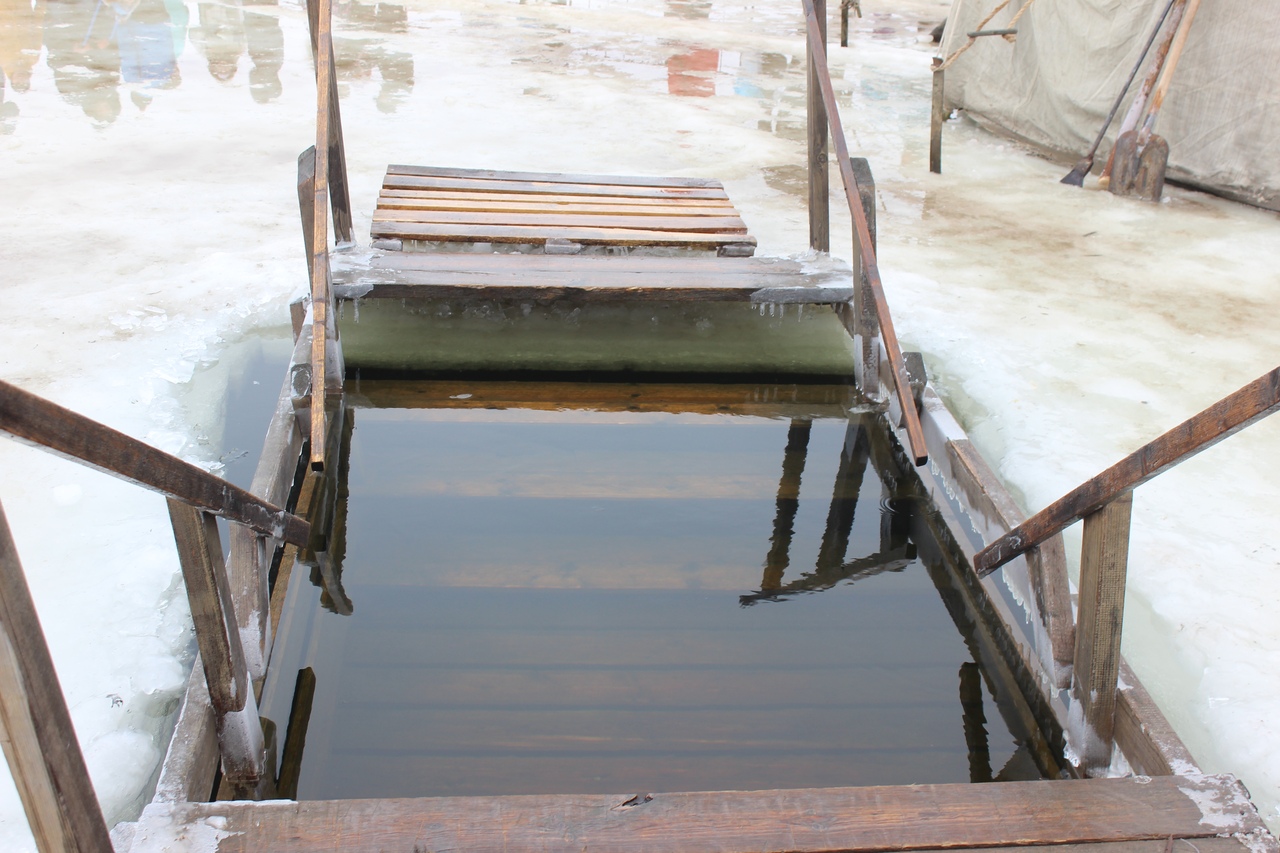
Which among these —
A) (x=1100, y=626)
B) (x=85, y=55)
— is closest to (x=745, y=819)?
(x=1100, y=626)

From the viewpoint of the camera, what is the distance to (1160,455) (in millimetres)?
1789

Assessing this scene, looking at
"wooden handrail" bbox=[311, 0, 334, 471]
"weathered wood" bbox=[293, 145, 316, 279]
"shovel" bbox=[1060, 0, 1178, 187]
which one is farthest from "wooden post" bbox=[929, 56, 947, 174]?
"weathered wood" bbox=[293, 145, 316, 279]

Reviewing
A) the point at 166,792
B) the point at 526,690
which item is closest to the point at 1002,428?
the point at 526,690

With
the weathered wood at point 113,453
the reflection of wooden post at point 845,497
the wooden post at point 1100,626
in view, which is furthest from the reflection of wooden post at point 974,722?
the weathered wood at point 113,453

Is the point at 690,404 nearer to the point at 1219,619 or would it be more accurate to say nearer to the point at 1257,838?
the point at 1219,619

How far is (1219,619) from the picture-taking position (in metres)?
2.85

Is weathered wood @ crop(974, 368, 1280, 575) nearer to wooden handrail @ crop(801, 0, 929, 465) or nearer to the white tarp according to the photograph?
wooden handrail @ crop(801, 0, 929, 465)

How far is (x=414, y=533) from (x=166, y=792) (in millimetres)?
1406

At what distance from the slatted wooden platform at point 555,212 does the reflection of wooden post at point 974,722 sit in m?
2.45

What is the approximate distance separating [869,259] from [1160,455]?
1949 millimetres

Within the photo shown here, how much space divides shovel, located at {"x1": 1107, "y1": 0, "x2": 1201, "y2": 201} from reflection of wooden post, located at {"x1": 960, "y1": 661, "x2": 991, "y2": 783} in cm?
568

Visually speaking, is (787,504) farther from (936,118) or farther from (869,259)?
(936,118)

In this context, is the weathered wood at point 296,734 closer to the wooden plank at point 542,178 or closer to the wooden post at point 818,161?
the wooden post at point 818,161

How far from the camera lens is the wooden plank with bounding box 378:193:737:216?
4902mm
